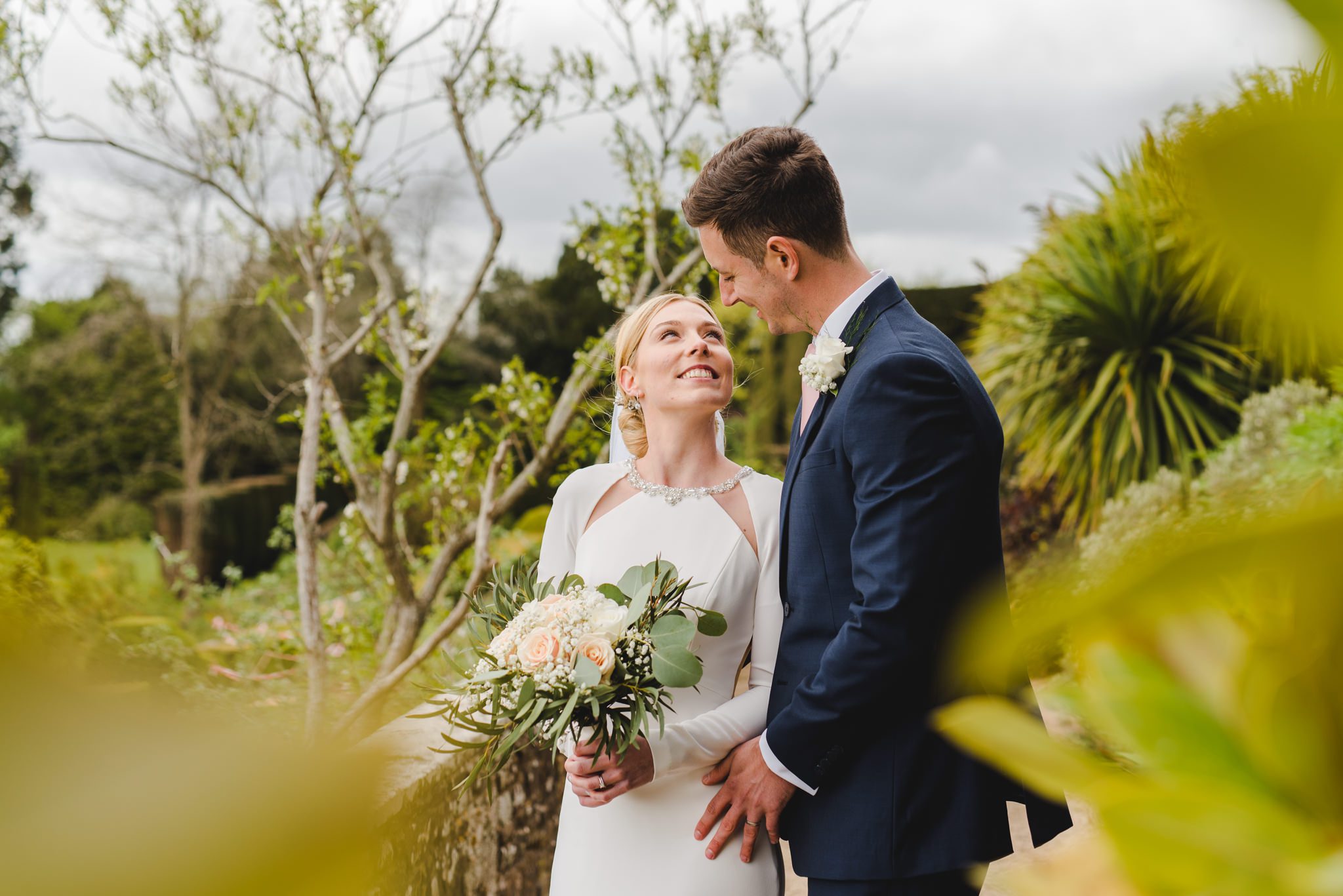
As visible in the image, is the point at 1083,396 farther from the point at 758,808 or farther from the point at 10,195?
the point at 10,195

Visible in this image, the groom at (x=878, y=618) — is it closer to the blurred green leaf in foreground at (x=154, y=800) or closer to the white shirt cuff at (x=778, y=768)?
the white shirt cuff at (x=778, y=768)

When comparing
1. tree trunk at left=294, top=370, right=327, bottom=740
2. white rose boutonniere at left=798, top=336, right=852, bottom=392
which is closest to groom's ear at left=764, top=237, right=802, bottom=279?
white rose boutonniere at left=798, top=336, right=852, bottom=392

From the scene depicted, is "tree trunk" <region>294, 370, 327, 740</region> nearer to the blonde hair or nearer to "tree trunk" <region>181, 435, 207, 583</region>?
the blonde hair

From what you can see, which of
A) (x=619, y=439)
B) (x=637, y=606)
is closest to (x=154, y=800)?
(x=637, y=606)

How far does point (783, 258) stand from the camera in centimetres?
204

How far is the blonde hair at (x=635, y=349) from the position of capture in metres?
2.41

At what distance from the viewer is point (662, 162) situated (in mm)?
4668

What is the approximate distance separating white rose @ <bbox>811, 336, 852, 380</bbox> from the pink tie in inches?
2.3

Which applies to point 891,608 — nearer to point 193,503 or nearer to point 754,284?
point 754,284

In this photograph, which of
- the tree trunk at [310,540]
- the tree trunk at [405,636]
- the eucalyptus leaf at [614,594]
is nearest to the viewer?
the eucalyptus leaf at [614,594]

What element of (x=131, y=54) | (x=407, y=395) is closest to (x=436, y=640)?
(x=407, y=395)

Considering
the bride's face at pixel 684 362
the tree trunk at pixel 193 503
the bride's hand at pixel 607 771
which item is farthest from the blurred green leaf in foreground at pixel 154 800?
the tree trunk at pixel 193 503

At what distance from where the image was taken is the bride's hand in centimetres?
186

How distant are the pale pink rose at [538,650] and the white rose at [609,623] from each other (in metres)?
0.09
